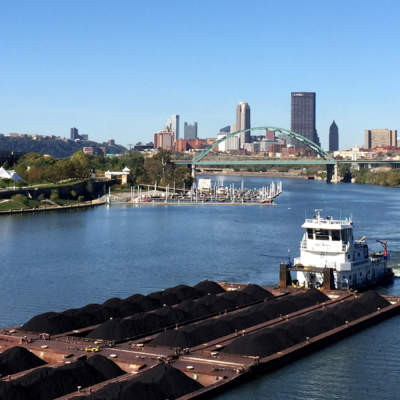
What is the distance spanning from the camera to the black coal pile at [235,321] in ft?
66.5

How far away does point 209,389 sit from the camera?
17312 mm

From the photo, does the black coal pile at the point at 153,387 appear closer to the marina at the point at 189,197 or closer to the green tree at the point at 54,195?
the green tree at the point at 54,195

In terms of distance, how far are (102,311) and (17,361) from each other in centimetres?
505

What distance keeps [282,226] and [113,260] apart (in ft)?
71.7

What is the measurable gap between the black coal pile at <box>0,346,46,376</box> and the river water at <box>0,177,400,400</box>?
4.30 meters

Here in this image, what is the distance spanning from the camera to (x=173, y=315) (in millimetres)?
22625

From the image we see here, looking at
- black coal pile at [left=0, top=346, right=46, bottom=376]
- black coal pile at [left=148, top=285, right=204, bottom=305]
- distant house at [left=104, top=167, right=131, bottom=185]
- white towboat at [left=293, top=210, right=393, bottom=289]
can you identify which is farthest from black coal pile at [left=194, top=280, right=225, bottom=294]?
distant house at [left=104, top=167, right=131, bottom=185]

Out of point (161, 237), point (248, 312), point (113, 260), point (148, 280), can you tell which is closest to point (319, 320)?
point (248, 312)

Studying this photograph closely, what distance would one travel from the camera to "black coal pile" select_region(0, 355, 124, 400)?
53.1 ft

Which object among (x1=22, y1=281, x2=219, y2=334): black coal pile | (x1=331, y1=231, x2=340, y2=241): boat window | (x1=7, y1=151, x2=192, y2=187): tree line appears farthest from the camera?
(x1=7, y1=151, x2=192, y2=187): tree line

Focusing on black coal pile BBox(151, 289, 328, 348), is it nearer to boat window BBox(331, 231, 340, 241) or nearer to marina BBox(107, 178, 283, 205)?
boat window BBox(331, 231, 340, 241)

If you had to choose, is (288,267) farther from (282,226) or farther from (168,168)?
(168,168)

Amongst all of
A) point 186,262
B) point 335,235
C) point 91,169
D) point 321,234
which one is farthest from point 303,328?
point 91,169

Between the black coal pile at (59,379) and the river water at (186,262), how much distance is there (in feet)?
8.61
